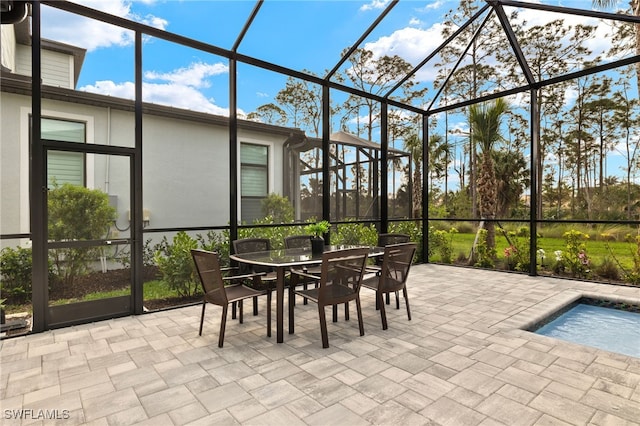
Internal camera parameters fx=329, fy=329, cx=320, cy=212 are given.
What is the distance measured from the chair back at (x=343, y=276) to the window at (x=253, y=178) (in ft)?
9.06

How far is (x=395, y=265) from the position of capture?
3719 mm

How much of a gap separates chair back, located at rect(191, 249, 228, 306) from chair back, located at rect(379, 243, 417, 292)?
165cm

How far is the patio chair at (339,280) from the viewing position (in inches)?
118

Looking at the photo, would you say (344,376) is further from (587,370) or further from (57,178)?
(57,178)

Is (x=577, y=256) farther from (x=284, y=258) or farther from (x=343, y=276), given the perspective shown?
(x=284, y=258)

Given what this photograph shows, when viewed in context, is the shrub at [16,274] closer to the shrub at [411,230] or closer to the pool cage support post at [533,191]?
the shrub at [411,230]

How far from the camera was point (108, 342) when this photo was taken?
313cm

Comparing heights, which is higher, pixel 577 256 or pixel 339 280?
pixel 339 280

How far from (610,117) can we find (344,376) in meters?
9.88

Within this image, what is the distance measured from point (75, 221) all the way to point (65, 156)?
28.6 inches

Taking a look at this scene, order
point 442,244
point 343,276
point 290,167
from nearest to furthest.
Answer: point 343,276 → point 290,167 → point 442,244

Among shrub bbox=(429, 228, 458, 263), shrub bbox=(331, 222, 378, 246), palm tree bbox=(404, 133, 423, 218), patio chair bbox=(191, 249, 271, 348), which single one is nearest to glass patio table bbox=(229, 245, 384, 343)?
patio chair bbox=(191, 249, 271, 348)

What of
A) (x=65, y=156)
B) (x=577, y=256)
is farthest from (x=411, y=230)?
(x=65, y=156)

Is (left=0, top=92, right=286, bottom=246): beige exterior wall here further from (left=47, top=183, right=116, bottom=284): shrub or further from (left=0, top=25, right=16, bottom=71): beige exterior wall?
(left=0, top=25, right=16, bottom=71): beige exterior wall
